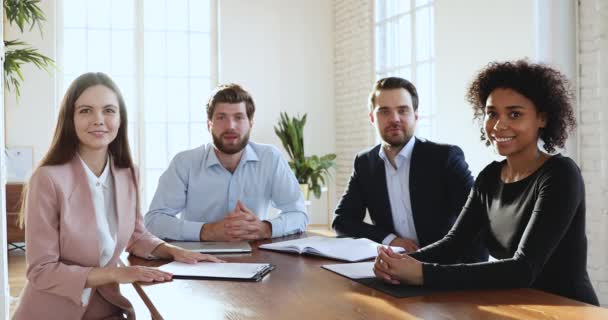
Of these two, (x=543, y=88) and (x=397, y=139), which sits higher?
(x=543, y=88)

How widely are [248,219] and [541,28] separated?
2884 millimetres

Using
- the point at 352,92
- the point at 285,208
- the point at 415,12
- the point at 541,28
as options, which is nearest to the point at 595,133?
the point at 541,28

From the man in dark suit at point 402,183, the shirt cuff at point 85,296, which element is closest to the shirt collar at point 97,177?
the shirt cuff at point 85,296

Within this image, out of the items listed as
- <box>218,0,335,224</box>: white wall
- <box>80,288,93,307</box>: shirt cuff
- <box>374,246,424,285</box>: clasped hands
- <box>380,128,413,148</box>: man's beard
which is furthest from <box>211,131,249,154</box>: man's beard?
<box>218,0,335,224</box>: white wall

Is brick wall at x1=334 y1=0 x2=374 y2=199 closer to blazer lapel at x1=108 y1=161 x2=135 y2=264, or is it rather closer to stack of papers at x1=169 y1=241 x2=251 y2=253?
stack of papers at x1=169 y1=241 x2=251 y2=253

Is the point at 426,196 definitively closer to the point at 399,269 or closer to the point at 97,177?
the point at 399,269

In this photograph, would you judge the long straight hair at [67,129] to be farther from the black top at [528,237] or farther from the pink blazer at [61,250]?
the black top at [528,237]

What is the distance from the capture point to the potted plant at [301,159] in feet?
25.6

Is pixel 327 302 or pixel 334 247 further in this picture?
pixel 334 247

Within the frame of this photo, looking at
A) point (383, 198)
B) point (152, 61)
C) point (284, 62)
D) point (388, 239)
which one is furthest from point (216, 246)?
point (284, 62)

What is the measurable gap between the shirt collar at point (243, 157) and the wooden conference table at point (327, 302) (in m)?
1.22

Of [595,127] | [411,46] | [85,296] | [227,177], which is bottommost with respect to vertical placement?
[85,296]

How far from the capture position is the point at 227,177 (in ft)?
9.61

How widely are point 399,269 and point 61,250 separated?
1089 millimetres
